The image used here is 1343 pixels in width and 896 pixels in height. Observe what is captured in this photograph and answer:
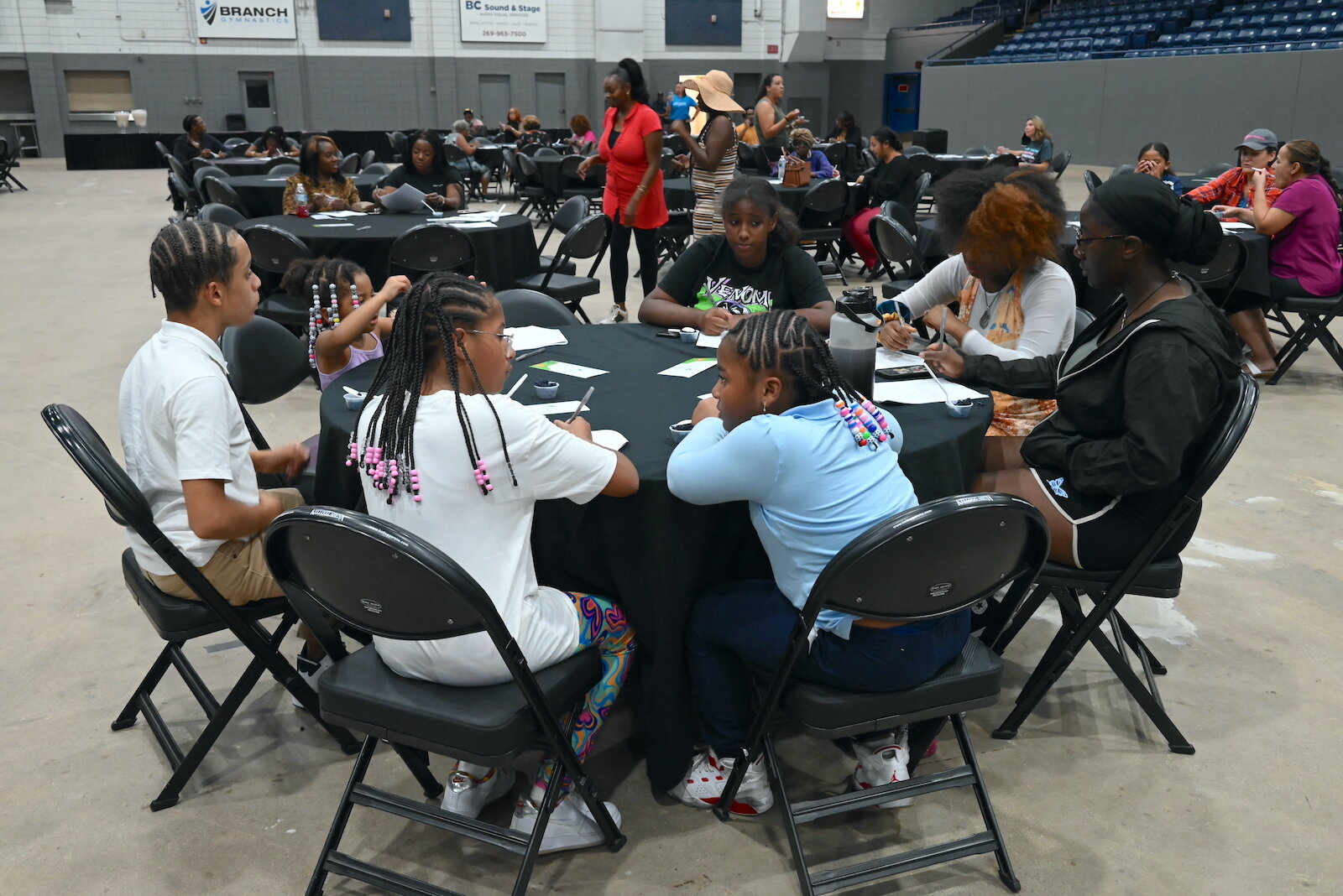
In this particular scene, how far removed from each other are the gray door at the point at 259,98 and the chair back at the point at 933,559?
70.5 ft

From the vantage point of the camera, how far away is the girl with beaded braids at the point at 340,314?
288 centimetres

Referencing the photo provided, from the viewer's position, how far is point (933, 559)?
1.61 meters

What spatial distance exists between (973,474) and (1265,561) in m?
1.54

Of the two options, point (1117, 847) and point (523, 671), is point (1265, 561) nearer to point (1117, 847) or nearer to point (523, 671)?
point (1117, 847)

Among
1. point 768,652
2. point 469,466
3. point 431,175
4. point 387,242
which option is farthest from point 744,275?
point 431,175

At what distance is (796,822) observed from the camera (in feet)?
6.25

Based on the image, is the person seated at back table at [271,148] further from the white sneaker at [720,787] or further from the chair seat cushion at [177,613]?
the white sneaker at [720,787]

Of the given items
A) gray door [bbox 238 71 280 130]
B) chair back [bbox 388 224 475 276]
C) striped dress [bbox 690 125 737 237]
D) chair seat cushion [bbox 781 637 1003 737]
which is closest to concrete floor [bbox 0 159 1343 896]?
chair seat cushion [bbox 781 637 1003 737]

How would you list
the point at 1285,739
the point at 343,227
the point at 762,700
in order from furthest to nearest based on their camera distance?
the point at 343,227 → the point at 1285,739 → the point at 762,700

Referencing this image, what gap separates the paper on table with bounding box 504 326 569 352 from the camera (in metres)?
2.86

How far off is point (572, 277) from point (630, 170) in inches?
31.0

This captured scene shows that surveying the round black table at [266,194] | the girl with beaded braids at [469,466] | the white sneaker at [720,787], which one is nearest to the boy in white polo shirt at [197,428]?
the girl with beaded braids at [469,466]

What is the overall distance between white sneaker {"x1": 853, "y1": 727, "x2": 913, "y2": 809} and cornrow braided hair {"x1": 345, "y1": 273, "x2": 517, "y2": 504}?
1.00 meters

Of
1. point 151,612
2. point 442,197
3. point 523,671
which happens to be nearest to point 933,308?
point 523,671
